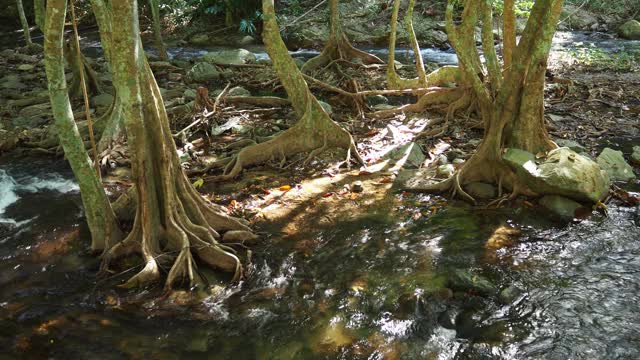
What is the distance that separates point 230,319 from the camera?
484cm

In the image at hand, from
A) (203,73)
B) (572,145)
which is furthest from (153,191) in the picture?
(203,73)

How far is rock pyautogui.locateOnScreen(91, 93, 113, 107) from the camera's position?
1086 centimetres

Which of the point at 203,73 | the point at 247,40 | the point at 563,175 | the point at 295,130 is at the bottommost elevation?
the point at 563,175

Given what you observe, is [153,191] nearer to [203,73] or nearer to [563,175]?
[563,175]

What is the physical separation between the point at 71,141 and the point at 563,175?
573cm

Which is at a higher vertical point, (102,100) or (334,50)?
(334,50)

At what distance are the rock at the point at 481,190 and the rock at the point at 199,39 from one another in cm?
1433

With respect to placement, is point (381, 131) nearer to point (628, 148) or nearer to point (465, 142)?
point (465, 142)

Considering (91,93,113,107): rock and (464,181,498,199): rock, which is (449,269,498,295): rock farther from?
(91,93,113,107): rock

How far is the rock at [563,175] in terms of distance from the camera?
6.50 m

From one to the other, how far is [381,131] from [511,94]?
2.97m

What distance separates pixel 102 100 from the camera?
1100 cm

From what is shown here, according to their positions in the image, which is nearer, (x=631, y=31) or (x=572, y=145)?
(x=572, y=145)

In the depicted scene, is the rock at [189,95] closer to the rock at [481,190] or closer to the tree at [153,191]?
the tree at [153,191]
